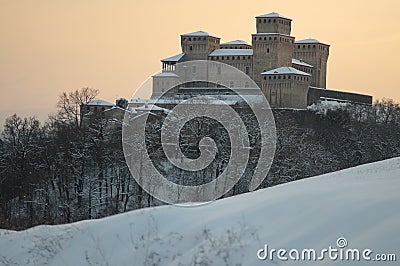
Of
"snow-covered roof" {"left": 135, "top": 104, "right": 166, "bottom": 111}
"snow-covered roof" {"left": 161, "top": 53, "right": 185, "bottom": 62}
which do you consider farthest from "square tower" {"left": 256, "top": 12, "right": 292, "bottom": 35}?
"snow-covered roof" {"left": 135, "top": 104, "right": 166, "bottom": 111}

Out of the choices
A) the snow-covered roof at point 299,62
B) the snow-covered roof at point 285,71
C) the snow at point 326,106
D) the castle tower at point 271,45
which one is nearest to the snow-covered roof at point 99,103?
the snow-covered roof at point 285,71

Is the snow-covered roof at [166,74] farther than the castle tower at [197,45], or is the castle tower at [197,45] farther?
the castle tower at [197,45]

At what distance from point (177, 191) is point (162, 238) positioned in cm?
2178

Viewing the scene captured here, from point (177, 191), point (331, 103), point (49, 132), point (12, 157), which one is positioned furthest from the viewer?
point (331, 103)

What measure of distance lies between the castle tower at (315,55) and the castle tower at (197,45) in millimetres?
8088

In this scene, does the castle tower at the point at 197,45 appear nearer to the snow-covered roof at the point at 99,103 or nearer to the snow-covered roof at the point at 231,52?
the snow-covered roof at the point at 231,52

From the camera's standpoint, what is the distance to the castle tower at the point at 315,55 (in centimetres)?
6031

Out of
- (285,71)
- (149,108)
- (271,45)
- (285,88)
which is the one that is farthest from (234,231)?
(271,45)

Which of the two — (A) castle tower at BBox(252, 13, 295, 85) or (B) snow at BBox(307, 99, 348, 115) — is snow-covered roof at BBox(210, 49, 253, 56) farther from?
(B) snow at BBox(307, 99, 348, 115)

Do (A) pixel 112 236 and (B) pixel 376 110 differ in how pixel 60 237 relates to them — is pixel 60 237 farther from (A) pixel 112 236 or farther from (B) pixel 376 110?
(B) pixel 376 110

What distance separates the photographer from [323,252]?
18.4ft

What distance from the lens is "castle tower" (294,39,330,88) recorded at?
198ft

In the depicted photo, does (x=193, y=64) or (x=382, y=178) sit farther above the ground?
(x=193, y=64)

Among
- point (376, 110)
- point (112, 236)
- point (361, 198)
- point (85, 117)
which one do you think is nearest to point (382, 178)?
point (361, 198)
